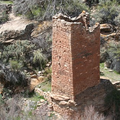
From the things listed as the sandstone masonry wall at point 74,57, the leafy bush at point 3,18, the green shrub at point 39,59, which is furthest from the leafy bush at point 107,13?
the sandstone masonry wall at point 74,57

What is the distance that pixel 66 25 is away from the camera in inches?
300

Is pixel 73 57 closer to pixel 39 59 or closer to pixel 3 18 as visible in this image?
pixel 39 59

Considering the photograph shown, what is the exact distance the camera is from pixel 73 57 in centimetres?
792

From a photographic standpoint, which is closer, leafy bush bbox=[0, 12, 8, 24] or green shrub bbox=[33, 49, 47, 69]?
green shrub bbox=[33, 49, 47, 69]

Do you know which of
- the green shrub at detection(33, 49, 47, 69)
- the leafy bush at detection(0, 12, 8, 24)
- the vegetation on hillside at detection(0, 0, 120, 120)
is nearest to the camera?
the vegetation on hillside at detection(0, 0, 120, 120)

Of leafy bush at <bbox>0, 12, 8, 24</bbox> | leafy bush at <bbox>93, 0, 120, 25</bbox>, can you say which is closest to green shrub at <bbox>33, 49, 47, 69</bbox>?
leafy bush at <bbox>0, 12, 8, 24</bbox>

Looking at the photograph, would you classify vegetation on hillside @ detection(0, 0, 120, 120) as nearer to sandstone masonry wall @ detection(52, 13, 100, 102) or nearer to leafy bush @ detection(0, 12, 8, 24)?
leafy bush @ detection(0, 12, 8, 24)

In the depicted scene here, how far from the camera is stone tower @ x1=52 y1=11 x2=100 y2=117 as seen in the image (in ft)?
25.5

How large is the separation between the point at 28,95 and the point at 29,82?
4.16ft

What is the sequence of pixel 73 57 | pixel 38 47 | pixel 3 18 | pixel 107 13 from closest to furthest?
1. pixel 73 57
2. pixel 38 47
3. pixel 3 18
4. pixel 107 13

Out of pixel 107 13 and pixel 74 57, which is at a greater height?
pixel 107 13

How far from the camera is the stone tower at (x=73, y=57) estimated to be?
7775 millimetres

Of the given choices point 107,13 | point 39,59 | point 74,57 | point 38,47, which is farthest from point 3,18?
point 74,57

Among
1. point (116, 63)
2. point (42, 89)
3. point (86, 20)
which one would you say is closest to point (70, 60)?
point (86, 20)
